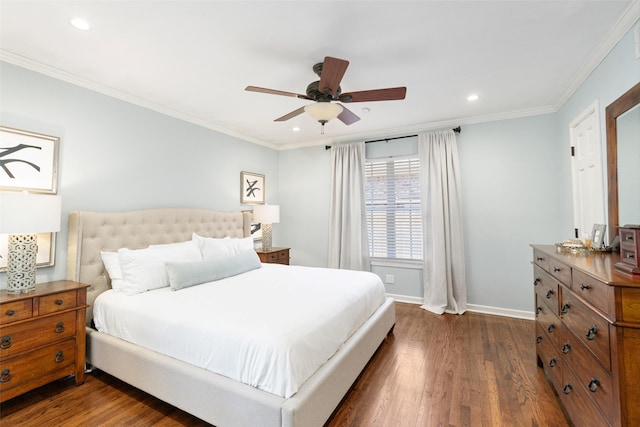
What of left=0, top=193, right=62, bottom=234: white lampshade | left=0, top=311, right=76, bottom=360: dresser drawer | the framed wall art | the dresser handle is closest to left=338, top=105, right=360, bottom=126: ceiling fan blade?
the dresser handle

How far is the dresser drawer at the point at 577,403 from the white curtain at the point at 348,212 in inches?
113

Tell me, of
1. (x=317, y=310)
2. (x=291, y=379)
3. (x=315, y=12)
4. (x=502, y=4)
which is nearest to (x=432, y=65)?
(x=502, y=4)

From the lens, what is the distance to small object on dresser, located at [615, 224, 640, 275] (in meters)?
1.33

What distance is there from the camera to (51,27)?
1.96 m

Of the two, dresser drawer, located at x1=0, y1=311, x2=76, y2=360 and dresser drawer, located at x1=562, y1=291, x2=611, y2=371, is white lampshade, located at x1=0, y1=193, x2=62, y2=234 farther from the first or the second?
dresser drawer, located at x1=562, y1=291, x2=611, y2=371

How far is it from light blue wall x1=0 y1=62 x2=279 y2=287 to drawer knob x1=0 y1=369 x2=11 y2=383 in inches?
28.7

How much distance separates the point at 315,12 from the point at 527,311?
409 cm

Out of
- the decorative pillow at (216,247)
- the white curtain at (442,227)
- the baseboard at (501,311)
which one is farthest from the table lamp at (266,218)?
the baseboard at (501,311)

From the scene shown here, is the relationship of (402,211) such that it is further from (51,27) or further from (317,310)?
(51,27)

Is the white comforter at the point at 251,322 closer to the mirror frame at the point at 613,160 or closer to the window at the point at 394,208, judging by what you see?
the window at the point at 394,208

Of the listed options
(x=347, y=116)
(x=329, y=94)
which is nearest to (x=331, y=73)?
(x=329, y=94)

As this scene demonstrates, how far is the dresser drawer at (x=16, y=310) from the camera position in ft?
6.24

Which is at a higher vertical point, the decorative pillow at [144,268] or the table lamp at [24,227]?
the table lamp at [24,227]

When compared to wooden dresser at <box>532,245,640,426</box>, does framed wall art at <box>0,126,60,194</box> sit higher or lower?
higher
